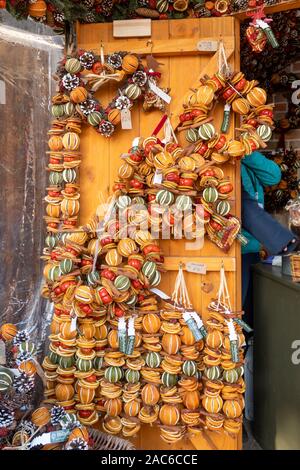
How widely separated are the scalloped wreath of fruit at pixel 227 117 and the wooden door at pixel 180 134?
82mm

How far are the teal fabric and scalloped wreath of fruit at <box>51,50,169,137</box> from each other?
20.0 inches

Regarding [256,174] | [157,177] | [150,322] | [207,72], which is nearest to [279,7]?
[207,72]

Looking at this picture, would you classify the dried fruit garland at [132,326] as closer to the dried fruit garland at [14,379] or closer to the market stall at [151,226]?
the market stall at [151,226]

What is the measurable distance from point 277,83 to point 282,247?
4.91ft

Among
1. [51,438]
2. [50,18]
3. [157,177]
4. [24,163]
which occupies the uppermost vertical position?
[50,18]

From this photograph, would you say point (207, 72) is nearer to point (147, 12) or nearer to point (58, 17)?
point (147, 12)

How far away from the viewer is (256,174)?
213 centimetres

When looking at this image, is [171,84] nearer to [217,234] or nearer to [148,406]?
[217,234]

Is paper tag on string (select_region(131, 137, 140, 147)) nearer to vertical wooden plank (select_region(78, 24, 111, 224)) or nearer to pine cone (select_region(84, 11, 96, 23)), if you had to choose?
vertical wooden plank (select_region(78, 24, 111, 224))

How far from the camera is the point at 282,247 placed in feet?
6.41

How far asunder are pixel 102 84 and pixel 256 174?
2.77 ft

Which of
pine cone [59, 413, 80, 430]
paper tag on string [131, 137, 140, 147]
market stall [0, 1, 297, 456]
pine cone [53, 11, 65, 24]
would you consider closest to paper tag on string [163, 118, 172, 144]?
market stall [0, 1, 297, 456]

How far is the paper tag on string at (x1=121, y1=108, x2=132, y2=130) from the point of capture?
6.15ft

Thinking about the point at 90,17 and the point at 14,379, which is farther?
the point at 90,17
